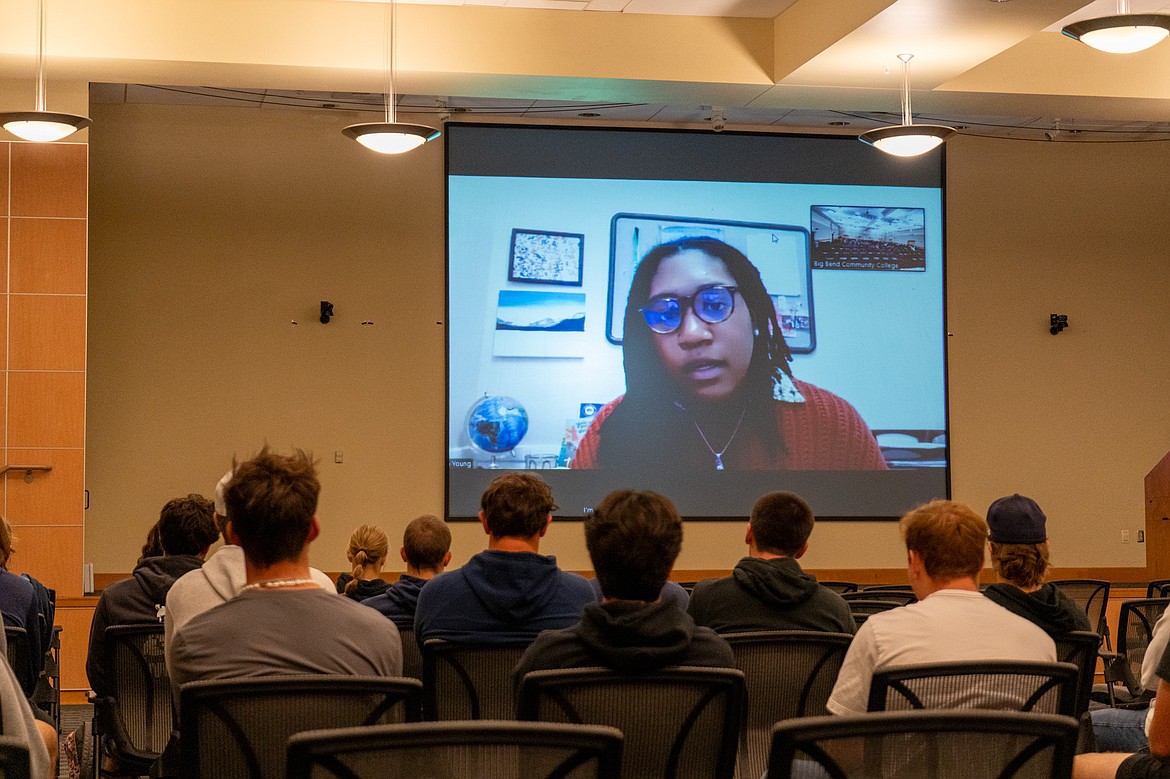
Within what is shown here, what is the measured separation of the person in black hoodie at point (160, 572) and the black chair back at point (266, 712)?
6.22 feet

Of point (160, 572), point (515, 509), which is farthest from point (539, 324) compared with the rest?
point (515, 509)

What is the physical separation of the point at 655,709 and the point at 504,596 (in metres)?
1.07

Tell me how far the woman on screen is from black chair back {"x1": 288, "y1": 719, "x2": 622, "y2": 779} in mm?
8666

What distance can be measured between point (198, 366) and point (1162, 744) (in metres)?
8.69

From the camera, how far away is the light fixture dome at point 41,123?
6.42 meters

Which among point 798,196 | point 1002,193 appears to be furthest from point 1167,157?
point 798,196

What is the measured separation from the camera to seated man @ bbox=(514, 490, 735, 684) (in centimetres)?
224

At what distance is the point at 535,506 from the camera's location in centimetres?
339

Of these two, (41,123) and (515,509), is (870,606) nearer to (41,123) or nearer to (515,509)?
(515,509)

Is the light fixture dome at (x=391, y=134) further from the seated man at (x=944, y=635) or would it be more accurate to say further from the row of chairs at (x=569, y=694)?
the seated man at (x=944, y=635)

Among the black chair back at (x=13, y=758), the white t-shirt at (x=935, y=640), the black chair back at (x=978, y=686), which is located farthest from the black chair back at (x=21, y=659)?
the black chair back at (x=978, y=686)

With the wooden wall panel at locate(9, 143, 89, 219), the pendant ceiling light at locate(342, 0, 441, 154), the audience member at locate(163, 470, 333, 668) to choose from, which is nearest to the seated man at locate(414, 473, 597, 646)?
the audience member at locate(163, 470, 333, 668)

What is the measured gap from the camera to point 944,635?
2674 mm

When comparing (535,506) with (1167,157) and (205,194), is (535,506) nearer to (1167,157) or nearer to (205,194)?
(205,194)
